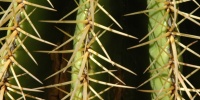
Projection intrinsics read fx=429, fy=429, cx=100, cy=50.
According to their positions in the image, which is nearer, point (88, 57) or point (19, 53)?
point (88, 57)

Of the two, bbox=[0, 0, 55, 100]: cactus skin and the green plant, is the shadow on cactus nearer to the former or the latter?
the green plant

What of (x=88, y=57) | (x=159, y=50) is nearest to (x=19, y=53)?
(x=88, y=57)

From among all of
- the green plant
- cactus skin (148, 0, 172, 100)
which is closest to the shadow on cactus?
the green plant

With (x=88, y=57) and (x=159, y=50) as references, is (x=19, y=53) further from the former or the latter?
(x=159, y=50)

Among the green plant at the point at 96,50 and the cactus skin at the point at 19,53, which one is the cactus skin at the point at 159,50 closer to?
the green plant at the point at 96,50

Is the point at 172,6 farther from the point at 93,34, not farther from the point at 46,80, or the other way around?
the point at 46,80

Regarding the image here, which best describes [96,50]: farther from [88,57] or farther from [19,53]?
[19,53]

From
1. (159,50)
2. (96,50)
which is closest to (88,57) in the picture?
(96,50)

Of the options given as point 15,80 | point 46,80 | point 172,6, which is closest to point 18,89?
point 15,80

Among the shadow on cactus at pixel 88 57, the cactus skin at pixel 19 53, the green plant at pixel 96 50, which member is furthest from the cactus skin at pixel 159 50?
the cactus skin at pixel 19 53

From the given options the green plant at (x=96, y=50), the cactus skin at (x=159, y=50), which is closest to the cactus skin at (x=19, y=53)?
the green plant at (x=96, y=50)
